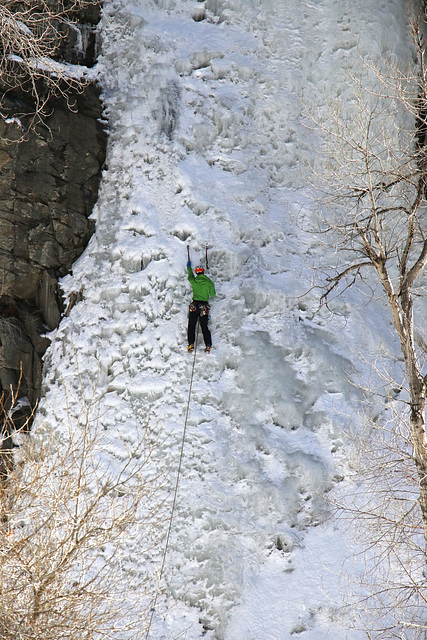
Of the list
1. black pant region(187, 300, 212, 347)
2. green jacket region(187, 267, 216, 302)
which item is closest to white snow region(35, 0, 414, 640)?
black pant region(187, 300, 212, 347)

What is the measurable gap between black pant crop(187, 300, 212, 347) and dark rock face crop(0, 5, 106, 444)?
2.89 m

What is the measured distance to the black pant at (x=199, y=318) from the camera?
9688 mm

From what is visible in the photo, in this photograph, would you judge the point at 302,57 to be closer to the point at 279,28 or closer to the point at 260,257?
the point at 279,28

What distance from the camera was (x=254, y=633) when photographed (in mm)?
7793

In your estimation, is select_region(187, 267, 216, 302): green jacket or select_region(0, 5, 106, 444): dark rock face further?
select_region(0, 5, 106, 444): dark rock face

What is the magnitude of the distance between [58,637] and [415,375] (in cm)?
495

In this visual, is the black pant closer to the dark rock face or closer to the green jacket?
the green jacket

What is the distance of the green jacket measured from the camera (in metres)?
9.79

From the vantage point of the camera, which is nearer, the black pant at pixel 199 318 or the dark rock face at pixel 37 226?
the black pant at pixel 199 318

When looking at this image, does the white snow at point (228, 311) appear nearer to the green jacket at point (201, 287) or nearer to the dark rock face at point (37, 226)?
the dark rock face at point (37, 226)

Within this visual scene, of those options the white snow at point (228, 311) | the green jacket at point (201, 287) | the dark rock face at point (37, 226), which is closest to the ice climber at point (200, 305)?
the green jacket at point (201, 287)

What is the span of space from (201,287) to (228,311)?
84 centimetres

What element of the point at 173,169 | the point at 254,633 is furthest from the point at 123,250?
the point at 254,633

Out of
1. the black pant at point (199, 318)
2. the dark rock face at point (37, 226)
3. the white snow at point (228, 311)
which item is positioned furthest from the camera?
the dark rock face at point (37, 226)
